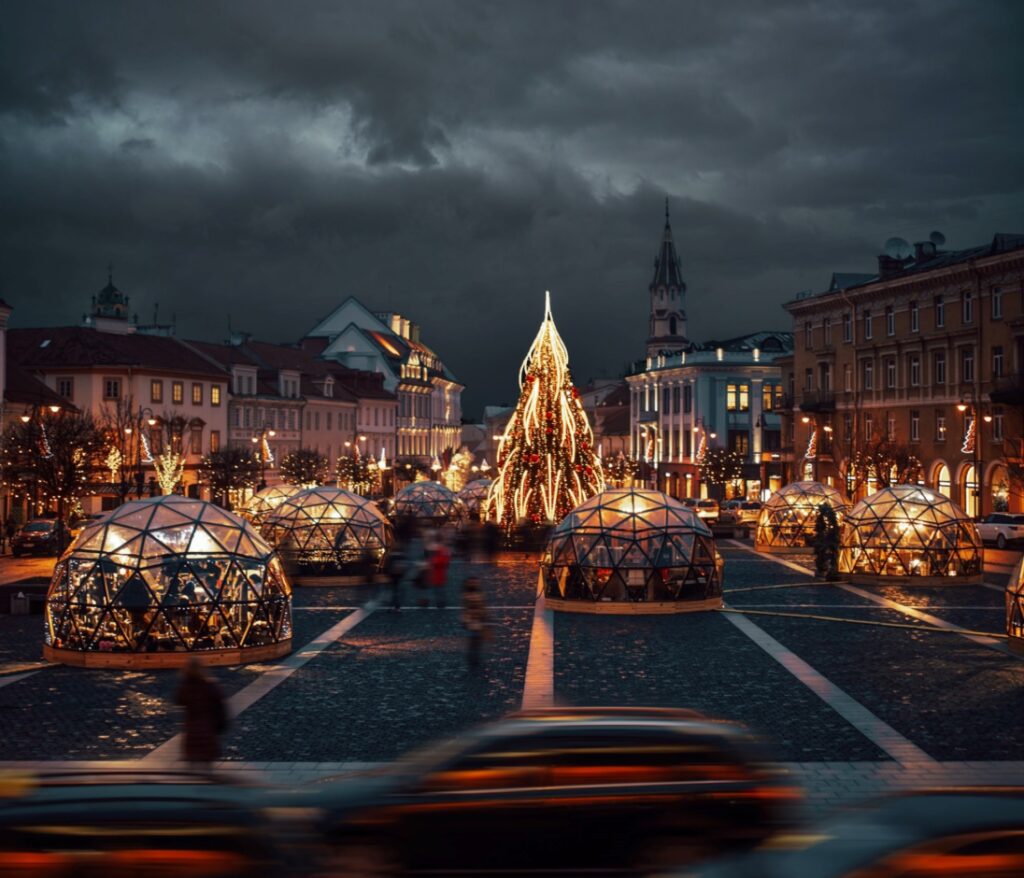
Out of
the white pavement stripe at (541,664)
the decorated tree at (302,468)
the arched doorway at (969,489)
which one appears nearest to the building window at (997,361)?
the arched doorway at (969,489)

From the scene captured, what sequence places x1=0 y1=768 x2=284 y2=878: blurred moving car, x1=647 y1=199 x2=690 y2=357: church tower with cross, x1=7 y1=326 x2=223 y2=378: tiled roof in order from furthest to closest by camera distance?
x1=647 y1=199 x2=690 y2=357: church tower with cross < x1=7 y1=326 x2=223 y2=378: tiled roof < x1=0 y1=768 x2=284 y2=878: blurred moving car

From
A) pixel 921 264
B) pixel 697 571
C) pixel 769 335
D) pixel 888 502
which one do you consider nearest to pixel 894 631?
pixel 697 571

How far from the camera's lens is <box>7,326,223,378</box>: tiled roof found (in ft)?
231

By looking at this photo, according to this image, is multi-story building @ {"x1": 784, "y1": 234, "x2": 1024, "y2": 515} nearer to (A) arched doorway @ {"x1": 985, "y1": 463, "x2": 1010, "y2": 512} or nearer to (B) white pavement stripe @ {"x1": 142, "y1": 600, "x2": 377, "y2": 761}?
(A) arched doorway @ {"x1": 985, "y1": 463, "x2": 1010, "y2": 512}

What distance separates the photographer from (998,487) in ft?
181

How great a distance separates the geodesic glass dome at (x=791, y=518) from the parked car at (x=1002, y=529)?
17.4ft

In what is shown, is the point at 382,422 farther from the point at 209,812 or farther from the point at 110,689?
the point at 209,812

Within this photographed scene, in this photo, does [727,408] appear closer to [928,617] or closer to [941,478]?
[941,478]

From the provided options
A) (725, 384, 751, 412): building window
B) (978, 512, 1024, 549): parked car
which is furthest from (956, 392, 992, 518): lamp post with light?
(725, 384, 751, 412): building window

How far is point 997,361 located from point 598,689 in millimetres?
41707

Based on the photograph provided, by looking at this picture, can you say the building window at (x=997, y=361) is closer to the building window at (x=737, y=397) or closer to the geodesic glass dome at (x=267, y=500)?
the geodesic glass dome at (x=267, y=500)

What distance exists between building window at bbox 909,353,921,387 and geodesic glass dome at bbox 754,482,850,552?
55.7ft

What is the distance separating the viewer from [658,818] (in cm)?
1002

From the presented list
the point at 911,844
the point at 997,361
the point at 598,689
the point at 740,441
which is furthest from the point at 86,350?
the point at 911,844
